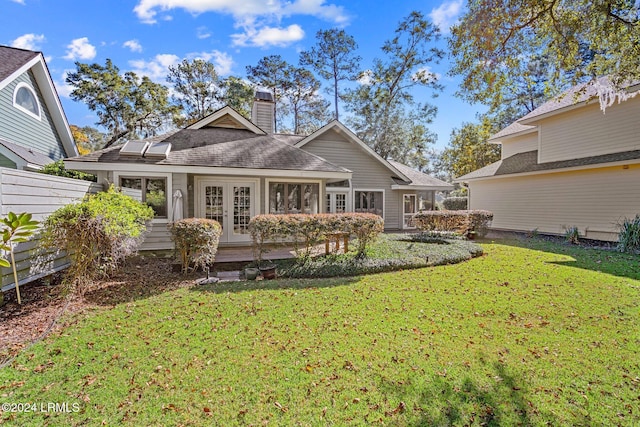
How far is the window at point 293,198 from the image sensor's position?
10.6m

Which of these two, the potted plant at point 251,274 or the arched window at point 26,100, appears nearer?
the potted plant at point 251,274

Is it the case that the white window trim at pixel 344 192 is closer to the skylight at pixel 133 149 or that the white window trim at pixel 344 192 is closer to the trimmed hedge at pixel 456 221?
the trimmed hedge at pixel 456 221

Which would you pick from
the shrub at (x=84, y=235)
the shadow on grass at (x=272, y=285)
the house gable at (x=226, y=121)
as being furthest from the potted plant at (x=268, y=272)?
the house gable at (x=226, y=121)

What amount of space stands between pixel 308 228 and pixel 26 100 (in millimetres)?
12694

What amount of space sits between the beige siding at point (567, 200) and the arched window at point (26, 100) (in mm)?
22622

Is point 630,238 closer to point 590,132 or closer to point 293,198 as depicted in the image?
point 590,132

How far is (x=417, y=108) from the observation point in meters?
26.8

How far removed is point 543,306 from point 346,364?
4030mm

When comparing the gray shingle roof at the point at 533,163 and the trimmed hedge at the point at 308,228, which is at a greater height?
the gray shingle roof at the point at 533,163

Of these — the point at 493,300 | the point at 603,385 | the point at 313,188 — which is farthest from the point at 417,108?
the point at 603,385

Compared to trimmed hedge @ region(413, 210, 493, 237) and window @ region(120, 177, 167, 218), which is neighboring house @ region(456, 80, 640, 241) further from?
window @ region(120, 177, 167, 218)

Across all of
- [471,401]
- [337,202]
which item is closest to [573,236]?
[337,202]

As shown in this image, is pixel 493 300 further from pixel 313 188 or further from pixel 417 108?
pixel 417 108

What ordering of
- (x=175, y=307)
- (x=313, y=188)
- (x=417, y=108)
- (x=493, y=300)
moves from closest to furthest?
(x=175, y=307) → (x=493, y=300) → (x=313, y=188) → (x=417, y=108)
